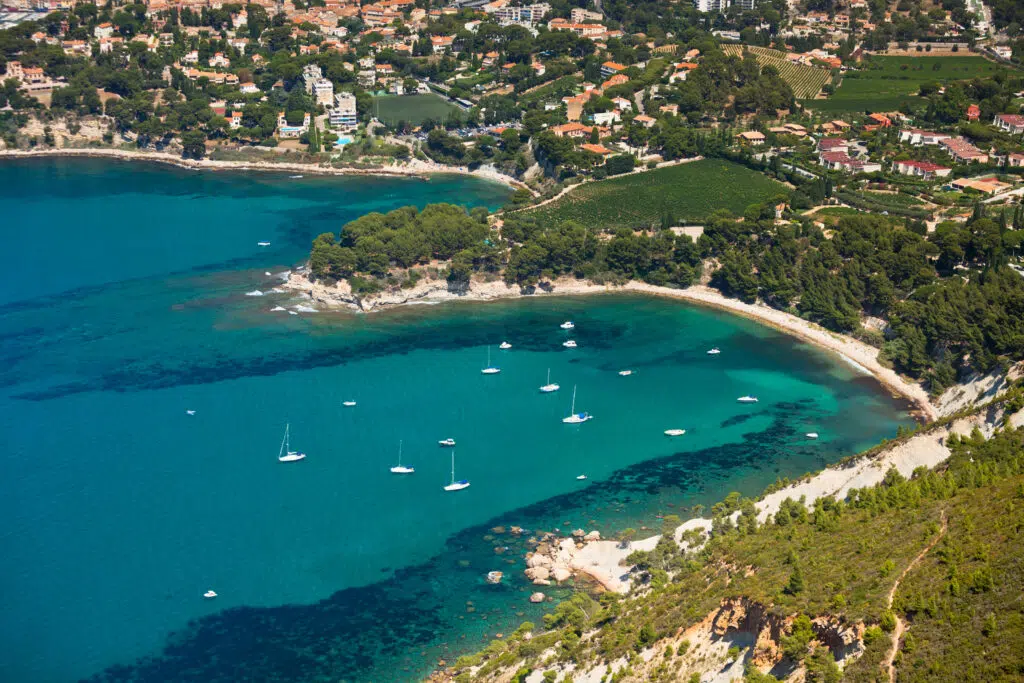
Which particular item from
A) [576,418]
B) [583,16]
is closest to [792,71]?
[583,16]

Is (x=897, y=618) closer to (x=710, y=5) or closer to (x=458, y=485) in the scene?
(x=458, y=485)

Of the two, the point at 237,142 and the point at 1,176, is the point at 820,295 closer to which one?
the point at 237,142

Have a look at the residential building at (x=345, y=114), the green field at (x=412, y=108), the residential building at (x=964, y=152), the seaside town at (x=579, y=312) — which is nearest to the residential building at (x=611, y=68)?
the seaside town at (x=579, y=312)

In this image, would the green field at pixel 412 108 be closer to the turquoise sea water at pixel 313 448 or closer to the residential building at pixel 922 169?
the turquoise sea water at pixel 313 448

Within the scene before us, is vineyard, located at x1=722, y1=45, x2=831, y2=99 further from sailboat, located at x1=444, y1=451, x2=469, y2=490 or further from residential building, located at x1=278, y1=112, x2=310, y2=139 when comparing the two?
sailboat, located at x1=444, y1=451, x2=469, y2=490

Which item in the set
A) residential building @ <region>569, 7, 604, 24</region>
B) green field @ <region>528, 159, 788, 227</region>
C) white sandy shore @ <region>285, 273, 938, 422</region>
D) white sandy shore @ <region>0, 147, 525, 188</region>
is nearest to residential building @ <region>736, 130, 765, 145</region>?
green field @ <region>528, 159, 788, 227</region>
